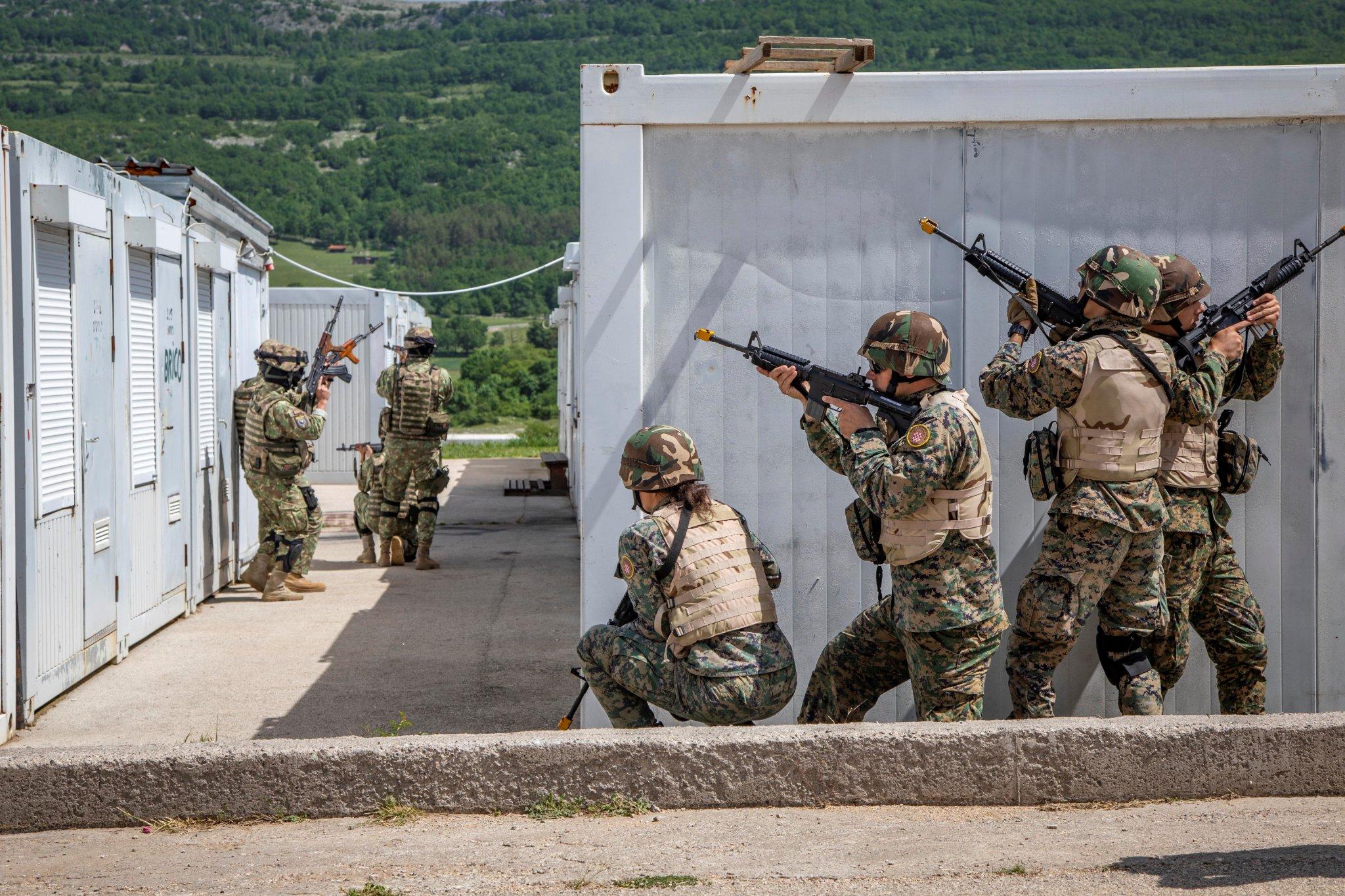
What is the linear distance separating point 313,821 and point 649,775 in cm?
104

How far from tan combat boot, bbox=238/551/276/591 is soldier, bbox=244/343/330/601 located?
1 centimetres

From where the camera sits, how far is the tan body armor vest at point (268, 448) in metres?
8.70

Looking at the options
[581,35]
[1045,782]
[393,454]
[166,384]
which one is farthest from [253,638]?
[581,35]

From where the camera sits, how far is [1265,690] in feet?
17.2

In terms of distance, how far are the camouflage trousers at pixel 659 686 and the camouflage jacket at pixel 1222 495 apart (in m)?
1.62

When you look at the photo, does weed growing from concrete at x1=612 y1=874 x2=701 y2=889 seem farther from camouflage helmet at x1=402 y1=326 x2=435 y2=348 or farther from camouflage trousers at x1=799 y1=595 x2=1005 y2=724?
camouflage helmet at x1=402 y1=326 x2=435 y2=348

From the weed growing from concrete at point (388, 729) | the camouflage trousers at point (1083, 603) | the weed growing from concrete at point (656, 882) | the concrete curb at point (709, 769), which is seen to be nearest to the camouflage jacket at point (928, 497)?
the camouflage trousers at point (1083, 603)

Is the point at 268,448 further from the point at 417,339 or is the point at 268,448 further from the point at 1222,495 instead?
the point at 1222,495

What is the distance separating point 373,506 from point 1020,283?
709 cm

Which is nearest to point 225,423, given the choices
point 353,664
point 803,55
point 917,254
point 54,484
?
point 353,664

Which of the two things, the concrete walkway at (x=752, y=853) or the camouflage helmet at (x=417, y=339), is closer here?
the concrete walkway at (x=752, y=853)

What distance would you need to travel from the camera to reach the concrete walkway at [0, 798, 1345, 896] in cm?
352

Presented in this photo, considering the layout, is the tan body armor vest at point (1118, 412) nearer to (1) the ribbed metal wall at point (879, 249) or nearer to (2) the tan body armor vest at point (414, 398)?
(1) the ribbed metal wall at point (879, 249)

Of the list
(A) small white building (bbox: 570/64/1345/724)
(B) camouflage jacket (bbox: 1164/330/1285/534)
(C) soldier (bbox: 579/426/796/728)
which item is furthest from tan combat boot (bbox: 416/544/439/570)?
(B) camouflage jacket (bbox: 1164/330/1285/534)
